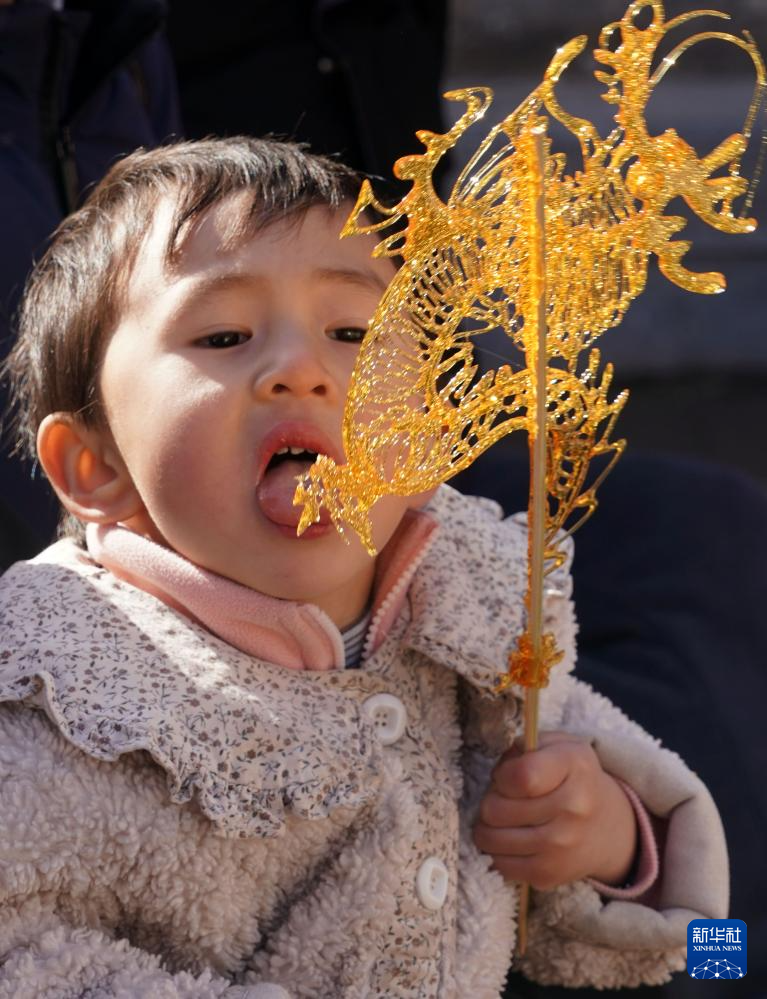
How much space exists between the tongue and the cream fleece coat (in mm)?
125

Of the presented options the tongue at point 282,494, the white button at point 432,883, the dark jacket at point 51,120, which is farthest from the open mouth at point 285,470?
the dark jacket at point 51,120

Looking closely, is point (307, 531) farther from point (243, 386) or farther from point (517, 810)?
point (517, 810)

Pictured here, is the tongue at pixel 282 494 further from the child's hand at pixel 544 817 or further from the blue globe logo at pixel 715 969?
the blue globe logo at pixel 715 969

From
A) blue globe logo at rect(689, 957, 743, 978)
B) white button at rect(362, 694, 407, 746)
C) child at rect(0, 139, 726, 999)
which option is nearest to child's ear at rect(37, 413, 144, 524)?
child at rect(0, 139, 726, 999)

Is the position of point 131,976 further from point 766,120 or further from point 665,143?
point 766,120

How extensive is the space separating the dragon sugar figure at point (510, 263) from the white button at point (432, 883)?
255 mm

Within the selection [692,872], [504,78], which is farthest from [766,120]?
[692,872]

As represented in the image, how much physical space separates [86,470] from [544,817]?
1.51 feet

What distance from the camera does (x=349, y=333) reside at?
46.5 inches

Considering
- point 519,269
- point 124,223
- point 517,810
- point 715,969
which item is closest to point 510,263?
point 519,269

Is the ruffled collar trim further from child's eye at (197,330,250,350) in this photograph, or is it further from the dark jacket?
the dark jacket

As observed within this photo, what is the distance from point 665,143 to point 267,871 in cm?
59

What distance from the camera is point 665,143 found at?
106 centimetres

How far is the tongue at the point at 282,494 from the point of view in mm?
1105
